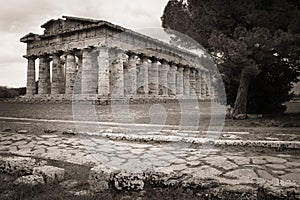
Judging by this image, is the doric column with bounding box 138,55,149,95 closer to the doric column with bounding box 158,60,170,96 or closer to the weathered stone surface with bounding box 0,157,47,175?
the doric column with bounding box 158,60,170,96

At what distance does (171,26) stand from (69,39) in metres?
15.1

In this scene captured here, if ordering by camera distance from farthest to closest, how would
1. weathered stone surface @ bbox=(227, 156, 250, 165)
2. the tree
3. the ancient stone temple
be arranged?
the ancient stone temple < the tree < weathered stone surface @ bbox=(227, 156, 250, 165)

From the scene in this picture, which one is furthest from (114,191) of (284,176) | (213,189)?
(284,176)

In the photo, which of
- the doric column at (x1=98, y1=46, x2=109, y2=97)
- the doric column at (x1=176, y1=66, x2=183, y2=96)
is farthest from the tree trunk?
the doric column at (x1=176, y1=66, x2=183, y2=96)

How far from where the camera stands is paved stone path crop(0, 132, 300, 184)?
3367 millimetres

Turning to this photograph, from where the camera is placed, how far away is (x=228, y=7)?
32.6ft

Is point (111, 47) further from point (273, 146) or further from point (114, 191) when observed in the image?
point (114, 191)

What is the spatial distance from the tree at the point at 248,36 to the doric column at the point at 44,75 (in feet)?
59.2

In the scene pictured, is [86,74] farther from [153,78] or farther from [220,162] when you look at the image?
[220,162]

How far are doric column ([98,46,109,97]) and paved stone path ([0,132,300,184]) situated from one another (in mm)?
16205

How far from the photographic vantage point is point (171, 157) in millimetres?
4359

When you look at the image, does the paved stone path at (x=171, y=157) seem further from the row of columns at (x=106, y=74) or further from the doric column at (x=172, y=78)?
the doric column at (x=172, y=78)

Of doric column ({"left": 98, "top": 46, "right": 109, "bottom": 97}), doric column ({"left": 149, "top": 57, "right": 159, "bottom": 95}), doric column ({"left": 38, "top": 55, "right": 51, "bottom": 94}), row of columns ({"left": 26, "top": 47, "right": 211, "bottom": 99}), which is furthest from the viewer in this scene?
doric column ({"left": 149, "top": 57, "right": 159, "bottom": 95})

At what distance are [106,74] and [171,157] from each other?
61.8ft
